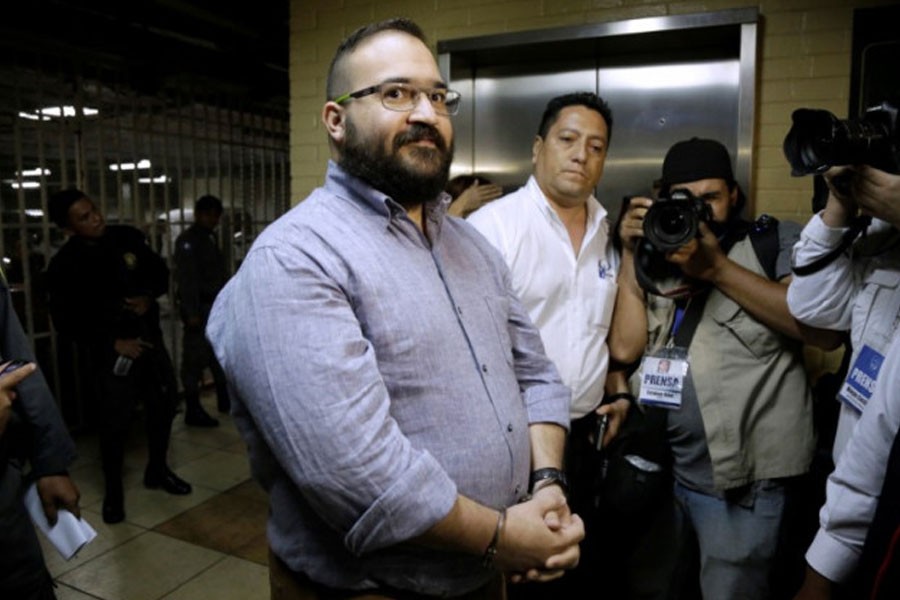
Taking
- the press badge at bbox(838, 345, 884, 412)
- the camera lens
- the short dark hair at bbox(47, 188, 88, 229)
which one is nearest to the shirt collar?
the camera lens

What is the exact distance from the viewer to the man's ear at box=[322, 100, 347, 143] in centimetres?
130

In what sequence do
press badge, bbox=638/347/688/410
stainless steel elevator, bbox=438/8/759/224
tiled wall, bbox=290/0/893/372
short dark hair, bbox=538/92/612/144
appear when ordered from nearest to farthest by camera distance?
press badge, bbox=638/347/688/410
short dark hair, bbox=538/92/612/144
tiled wall, bbox=290/0/893/372
stainless steel elevator, bbox=438/8/759/224

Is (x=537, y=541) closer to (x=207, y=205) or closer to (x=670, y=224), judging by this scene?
(x=670, y=224)

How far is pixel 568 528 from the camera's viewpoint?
47.2 inches

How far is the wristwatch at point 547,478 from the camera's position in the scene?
4.39 feet

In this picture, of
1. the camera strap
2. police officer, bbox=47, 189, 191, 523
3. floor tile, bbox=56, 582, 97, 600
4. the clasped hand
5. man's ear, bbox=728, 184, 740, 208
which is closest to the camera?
the clasped hand

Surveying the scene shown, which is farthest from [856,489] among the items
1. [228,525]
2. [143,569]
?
[228,525]

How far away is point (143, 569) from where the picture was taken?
2936mm

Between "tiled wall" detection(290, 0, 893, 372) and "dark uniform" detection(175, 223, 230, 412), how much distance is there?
91.5 inches

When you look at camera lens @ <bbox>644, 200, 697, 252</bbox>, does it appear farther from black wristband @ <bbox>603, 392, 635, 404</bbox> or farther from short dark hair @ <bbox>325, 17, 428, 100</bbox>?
short dark hair @ <bbox>325, 17, 428, 100</bbox>

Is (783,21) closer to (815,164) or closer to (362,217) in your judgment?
(815,164)

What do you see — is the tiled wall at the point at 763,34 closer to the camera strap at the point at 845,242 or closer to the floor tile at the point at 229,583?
the camera strap at the point at 845,242

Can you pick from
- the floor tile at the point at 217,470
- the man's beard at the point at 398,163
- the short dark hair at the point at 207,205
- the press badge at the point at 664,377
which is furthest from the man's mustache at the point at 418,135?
the short dark hair at the point at 207,205

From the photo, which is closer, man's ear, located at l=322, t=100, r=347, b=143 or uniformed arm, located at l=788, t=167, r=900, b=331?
man's ear, located at l=322, t=100, r=347, b=143
